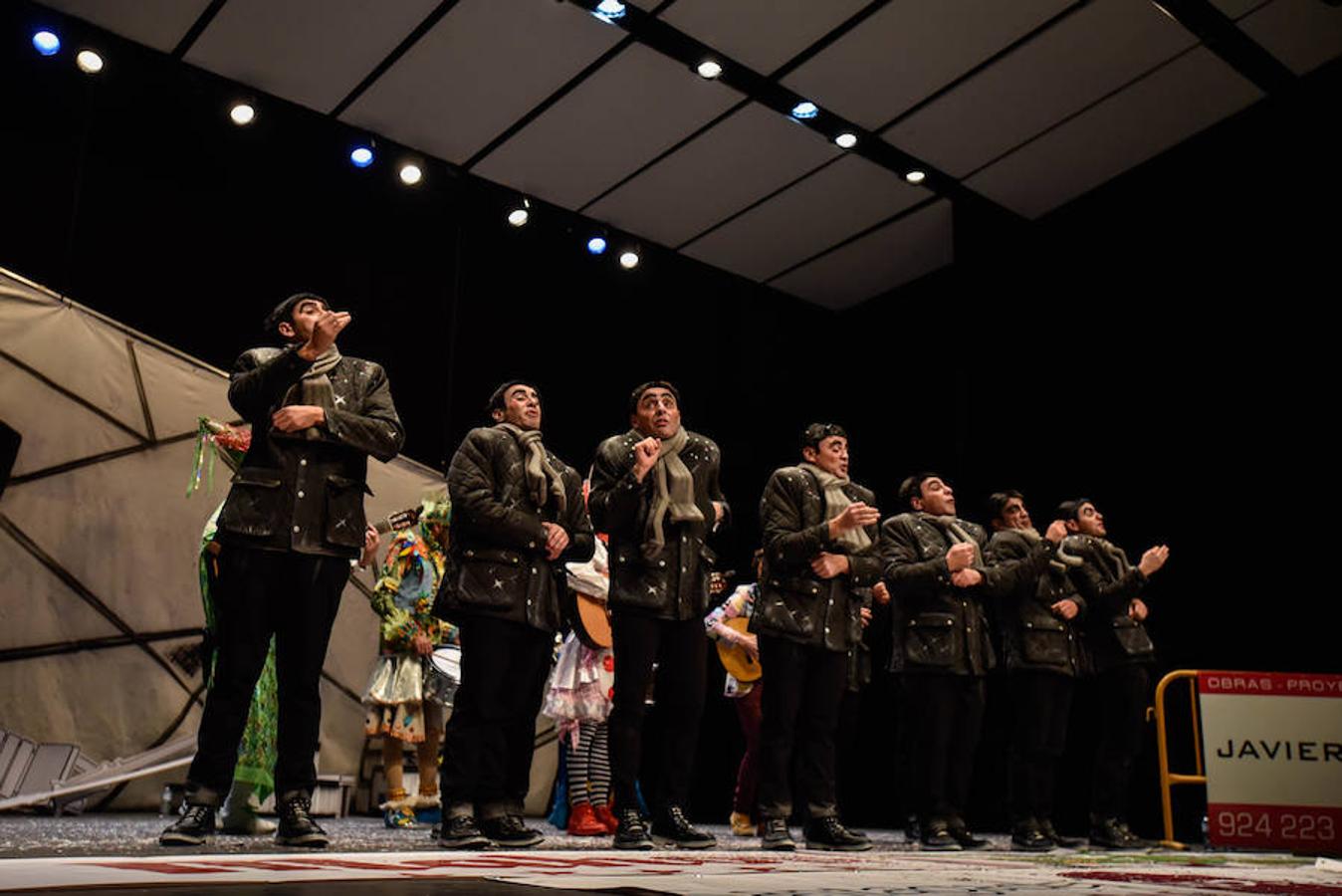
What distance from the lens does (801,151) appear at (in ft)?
24.2

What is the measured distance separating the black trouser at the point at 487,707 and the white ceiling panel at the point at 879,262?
17.8 ft

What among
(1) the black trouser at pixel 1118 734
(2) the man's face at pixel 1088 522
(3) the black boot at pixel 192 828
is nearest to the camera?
(3) the black boot at pixel 192 828

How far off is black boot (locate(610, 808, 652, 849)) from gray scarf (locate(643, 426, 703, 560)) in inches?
31.8

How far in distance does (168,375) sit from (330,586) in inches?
134

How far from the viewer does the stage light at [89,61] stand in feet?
20.0

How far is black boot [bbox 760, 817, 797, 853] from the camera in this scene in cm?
386

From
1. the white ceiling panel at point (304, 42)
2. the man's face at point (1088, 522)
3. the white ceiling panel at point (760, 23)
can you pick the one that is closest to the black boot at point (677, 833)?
the man's face at point (1088, 522)

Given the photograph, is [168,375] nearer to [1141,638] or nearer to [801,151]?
[801,151]

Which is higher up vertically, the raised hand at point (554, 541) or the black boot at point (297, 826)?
the raised hand at point (554, 541)

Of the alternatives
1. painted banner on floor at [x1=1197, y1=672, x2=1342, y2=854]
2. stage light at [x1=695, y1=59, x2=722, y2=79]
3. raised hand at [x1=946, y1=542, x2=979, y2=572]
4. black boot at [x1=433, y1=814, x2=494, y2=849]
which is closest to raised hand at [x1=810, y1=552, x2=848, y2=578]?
raised hand at [x1=946, y1=542, x2=979, y2=572]

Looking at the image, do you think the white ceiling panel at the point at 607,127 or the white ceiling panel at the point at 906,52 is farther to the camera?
the white ceiling panel at the point at 607,127

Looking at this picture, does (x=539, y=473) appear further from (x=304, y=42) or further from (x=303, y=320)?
(x=304, y=42)

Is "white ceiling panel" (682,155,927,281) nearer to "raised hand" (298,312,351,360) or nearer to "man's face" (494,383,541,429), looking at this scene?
"man's face" (494,383,541,429)

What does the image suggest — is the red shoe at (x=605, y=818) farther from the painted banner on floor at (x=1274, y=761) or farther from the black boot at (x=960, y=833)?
the painted banner on floor at (x=1274, y=761)
